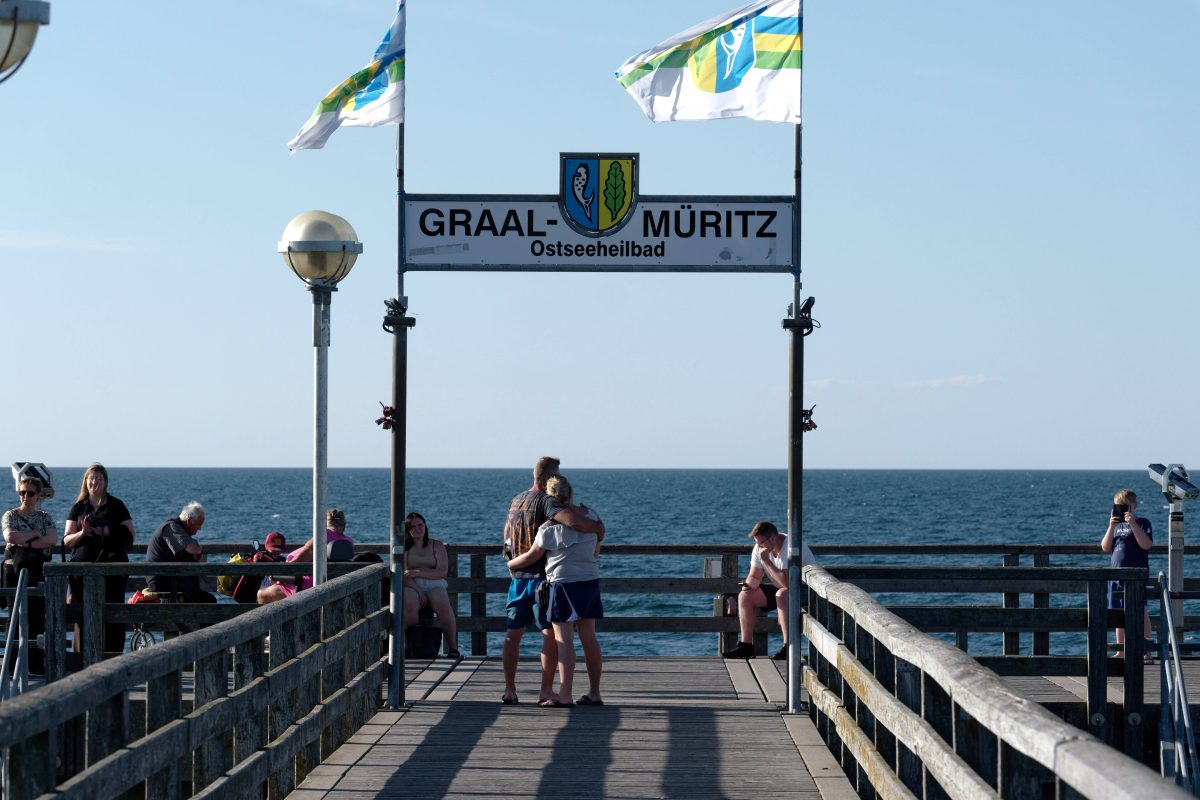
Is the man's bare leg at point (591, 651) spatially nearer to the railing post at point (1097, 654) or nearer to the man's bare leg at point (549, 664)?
the man's bare leg at point (549, 664)

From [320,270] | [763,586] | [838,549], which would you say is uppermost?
[320,270]

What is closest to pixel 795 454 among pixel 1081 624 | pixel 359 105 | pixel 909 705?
pixel 1081 624

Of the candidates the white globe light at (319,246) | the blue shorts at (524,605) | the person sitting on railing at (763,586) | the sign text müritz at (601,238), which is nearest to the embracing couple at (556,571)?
the blue shorts at (524,605)

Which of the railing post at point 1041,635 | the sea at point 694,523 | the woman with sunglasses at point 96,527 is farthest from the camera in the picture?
the sea at point 694,523

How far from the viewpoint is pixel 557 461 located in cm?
1100

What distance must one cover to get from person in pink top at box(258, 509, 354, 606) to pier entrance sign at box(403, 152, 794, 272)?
2505 mm

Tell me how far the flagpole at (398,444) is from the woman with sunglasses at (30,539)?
3018 millimetres

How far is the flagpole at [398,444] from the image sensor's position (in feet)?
35.9

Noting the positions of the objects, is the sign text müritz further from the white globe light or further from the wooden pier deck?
the wooden pier deck

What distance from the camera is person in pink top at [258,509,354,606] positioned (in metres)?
12.2

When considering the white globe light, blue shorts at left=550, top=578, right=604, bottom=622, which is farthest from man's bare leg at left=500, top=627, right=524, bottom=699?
the white globe light

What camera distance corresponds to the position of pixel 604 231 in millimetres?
10977

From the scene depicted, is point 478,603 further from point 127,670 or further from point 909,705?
point 127,670

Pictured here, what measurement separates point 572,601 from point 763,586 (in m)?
3.91
